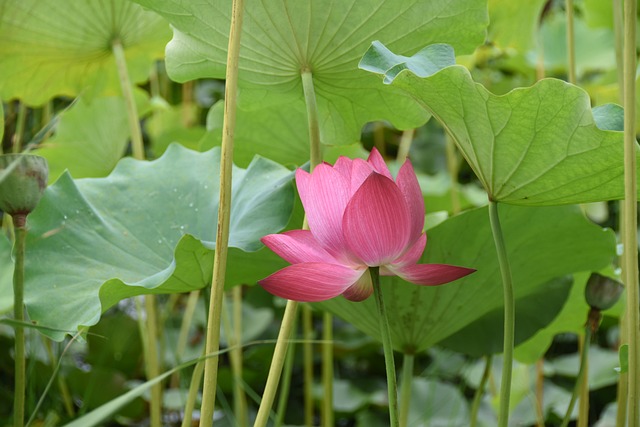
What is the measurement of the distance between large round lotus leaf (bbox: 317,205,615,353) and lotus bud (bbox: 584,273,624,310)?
0.26 ft

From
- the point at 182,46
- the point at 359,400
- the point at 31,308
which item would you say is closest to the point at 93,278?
the point at 31,308

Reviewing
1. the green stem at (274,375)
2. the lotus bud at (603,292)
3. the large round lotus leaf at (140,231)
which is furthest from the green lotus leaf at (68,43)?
the lotus bud at (603,292)

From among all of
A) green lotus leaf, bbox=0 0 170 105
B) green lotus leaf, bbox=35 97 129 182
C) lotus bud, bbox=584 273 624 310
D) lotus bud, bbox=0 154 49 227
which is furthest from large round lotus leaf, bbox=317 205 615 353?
green lotus leaf, bbox=35 97 129 182

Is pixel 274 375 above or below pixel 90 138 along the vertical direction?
below

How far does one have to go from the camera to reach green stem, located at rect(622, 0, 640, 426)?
46 centimetres

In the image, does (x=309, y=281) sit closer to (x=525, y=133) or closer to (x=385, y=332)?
(x=385, y=332)

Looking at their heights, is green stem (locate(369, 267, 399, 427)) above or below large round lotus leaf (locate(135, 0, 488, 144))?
below

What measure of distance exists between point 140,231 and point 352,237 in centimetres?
32

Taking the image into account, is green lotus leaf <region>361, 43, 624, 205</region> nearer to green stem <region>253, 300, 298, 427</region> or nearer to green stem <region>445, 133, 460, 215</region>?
green stem <region>253, 300, 298, 427</region>

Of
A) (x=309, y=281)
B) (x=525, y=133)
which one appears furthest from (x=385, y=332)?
(x=525, y=133)

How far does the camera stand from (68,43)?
0.90 m

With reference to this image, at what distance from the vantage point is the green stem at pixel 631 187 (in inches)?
18.0

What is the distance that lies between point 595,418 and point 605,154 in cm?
115

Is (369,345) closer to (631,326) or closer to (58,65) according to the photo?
(58,65)
